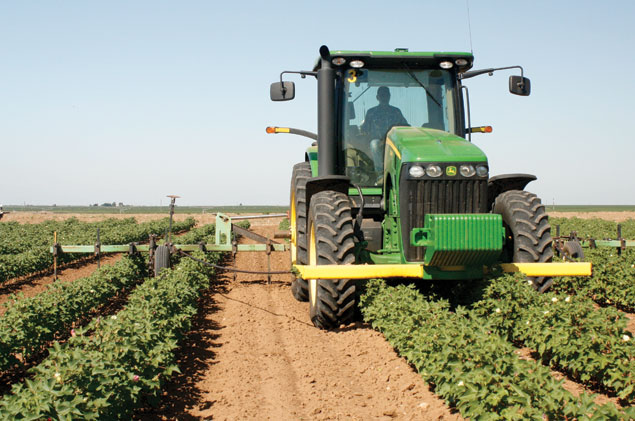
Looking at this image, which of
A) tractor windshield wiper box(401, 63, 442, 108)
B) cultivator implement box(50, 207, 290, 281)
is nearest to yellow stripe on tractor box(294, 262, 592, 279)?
tractor windshield wiper box(401, 63, 442, 108)

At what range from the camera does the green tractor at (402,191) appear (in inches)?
225

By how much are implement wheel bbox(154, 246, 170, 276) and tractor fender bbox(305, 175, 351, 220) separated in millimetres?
3860

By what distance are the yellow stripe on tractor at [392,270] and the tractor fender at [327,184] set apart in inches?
44.9

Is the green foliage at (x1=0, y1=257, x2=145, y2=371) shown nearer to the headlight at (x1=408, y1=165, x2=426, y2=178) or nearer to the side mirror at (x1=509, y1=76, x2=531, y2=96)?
the headlight at (x1=408, y1=165, x2=426, y2=178)

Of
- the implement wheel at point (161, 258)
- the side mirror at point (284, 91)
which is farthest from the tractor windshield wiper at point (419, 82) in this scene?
the implement wheel at point (161, 258)

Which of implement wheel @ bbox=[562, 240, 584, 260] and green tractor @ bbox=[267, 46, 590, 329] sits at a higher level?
green tractor @ bbox=[267, 46, 590, 329]

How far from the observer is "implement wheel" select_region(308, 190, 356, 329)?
5.98 m

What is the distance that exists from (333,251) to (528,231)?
207 centimetres

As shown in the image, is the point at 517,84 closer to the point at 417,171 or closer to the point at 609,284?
the point at 417,171

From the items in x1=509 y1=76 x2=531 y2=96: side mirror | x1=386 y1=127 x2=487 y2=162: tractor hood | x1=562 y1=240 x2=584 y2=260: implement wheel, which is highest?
x1=509 y1=76 x2=531 y2=96: side mirror

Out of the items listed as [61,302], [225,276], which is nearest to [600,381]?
[61,302]

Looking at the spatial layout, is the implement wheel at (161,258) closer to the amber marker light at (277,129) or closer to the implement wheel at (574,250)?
the amber marker light at (277,129)

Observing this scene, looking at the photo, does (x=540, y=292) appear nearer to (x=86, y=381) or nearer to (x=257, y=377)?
(x=257, y=377)

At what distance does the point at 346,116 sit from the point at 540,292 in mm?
2998
